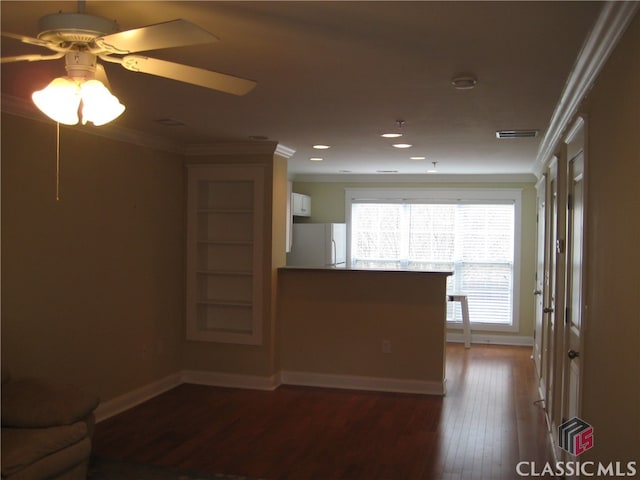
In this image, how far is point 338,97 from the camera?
354 centimetres

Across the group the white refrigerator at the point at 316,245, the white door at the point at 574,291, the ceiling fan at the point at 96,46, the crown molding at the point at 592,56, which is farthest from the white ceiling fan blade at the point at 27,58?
the white refrigerator at the point at 316,245

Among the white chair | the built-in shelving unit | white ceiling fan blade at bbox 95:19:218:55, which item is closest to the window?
the white chair

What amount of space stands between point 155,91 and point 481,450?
123 inches

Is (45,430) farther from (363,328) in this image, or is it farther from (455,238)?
(455,238)

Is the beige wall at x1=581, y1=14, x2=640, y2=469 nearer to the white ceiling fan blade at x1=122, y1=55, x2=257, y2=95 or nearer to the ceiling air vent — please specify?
the white ceiling fan blade at x1=122, y1=55, x2=257, y2=95

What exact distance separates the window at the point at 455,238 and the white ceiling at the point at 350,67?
3049 millimetres

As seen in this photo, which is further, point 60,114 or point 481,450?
point 481,450

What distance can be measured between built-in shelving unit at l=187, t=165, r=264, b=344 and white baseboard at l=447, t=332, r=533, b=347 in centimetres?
349

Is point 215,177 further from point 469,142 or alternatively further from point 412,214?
point 412,214

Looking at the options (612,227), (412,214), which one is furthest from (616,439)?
(412,214)

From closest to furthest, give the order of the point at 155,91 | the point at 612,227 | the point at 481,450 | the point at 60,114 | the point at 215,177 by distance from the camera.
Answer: the point at 60,114 → the point at 612,227 → the point at 155,91 → the point at 481,450 → the point at 215,177

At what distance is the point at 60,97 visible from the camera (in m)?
2.01

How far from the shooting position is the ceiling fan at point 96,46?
183cm

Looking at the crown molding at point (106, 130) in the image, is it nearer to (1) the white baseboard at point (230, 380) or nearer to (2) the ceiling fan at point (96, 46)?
(2) the ceiling fan at point (96, 46)
